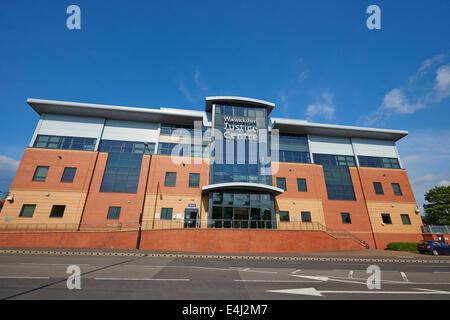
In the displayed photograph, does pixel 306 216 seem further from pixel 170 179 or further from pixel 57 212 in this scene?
pixel 57 212

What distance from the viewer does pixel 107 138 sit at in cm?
2528

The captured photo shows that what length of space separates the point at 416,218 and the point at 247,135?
2463 centimetres

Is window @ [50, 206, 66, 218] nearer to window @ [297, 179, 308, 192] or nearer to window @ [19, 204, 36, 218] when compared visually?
window @ [19, 204, 36, 218]

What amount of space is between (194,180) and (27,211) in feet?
57.5

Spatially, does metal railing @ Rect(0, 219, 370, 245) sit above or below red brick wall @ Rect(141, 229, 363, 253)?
above

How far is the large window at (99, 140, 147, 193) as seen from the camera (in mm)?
22859

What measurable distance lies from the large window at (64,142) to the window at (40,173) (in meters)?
2.96

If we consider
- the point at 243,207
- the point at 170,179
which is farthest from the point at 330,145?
the point at 170,179

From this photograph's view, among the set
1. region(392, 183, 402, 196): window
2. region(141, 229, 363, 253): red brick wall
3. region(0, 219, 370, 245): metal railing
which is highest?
region(392, 183, 402, 196): window

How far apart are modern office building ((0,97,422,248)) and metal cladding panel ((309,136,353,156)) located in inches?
6.5

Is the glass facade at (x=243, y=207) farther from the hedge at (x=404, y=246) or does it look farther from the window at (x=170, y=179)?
the hedge at (x=404, y=246)

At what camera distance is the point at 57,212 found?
68.0ft

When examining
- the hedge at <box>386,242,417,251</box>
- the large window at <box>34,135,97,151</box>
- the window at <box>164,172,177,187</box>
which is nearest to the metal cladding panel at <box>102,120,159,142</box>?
the large window at <box>34,135,97,151</box>
